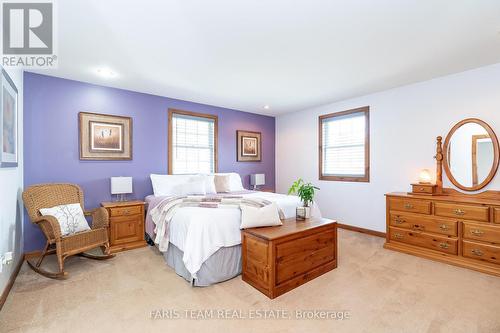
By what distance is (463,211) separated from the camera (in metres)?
3.03

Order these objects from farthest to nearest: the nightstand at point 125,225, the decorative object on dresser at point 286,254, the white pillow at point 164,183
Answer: the white pillow at point 164,183, the nightstand at point 125,225, the decorative object on dresser at point 286,254

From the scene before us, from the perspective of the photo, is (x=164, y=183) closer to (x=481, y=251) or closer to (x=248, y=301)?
(x=248, y=301)

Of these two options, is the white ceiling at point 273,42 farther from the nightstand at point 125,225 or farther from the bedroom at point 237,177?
the nightstand at point 125,225

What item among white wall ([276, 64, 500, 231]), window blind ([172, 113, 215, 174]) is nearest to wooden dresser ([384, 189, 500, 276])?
white wall ([276, 64, 500, 231])

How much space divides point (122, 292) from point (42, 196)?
68.5 inches

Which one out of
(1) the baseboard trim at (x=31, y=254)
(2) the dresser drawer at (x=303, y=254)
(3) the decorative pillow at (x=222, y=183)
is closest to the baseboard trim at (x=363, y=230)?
(2) the dresser drawer at (x=303, y=254)

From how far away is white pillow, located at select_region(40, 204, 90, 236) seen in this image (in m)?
2.90

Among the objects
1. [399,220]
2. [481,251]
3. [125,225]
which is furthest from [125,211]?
[481,251]

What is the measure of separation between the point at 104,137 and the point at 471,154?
542 centimetres

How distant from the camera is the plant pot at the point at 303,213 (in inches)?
120

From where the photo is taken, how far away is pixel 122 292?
241 cm

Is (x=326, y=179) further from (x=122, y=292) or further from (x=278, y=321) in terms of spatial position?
(x=122, y=292)

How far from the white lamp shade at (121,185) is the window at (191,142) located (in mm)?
845

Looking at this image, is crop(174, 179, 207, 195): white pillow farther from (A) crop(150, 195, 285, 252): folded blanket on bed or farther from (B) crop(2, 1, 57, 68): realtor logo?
(B) crop(2, 1, 57, 68): realtor logo
